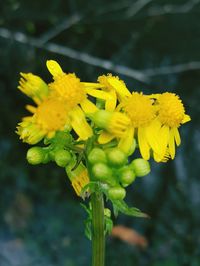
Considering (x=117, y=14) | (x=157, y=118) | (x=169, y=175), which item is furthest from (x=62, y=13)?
(x=157, y=118)

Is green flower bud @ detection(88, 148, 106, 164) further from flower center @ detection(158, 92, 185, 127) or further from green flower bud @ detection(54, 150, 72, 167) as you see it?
flower center @ detection(158, 92, 185, 127)

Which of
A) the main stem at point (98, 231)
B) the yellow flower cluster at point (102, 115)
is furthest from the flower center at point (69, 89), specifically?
the main stem at point (98, 231)

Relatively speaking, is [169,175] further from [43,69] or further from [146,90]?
[43,69]

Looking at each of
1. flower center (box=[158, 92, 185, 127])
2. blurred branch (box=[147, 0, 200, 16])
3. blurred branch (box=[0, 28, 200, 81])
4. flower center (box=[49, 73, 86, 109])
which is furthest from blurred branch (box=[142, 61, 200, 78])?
flower center (box=[49, 73, 86, 109])

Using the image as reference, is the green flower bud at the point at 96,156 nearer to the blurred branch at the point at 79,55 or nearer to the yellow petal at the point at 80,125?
the yellow petal at the point at 80,125

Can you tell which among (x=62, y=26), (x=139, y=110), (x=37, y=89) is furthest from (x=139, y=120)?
(x=62, y=26)

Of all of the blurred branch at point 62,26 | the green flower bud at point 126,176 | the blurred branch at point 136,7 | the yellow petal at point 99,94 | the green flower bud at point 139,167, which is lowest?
the green flower bud at point 126,176

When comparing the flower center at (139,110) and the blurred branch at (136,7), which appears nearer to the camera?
the flower center at (139,110)
